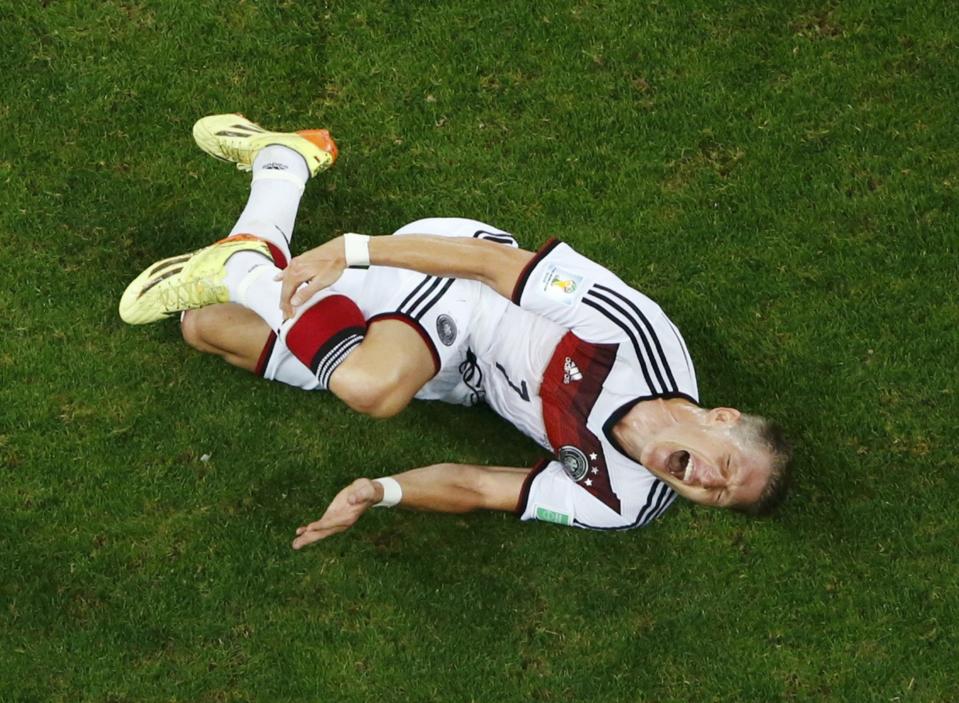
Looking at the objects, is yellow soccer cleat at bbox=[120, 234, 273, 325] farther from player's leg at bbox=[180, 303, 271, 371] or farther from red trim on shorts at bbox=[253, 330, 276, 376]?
red trim on shorts at bbox=[253, 330, 276, 376]

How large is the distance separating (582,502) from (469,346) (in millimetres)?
1017

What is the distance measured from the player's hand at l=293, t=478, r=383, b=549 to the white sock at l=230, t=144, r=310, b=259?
4.48ft

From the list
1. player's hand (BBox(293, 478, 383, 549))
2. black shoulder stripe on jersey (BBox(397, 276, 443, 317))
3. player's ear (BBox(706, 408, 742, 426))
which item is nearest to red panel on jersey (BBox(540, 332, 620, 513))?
player's ear (BBox(706, 408, 742, 426))

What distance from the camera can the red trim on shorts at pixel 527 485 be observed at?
21.0ft

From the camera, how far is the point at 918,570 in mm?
6734

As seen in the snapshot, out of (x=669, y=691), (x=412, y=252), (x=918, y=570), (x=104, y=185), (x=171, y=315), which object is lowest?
(x=669, y=691)

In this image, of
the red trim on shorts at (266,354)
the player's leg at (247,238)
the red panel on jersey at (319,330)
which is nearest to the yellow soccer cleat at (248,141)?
the player's leg at (247,238)

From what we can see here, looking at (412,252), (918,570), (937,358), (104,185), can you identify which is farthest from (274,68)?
(918,570)

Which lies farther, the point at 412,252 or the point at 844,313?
the point at 844,313

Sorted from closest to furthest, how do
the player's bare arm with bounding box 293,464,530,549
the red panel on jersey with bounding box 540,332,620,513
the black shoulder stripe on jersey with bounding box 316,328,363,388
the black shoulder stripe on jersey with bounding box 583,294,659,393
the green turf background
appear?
the black shoulder stripe on jersey with bounding box 583,294,659,393
the red panel on jersey with bounding box 540,332,620,513
the black shoulder stripe on jersey with bounding box 316,328,363,388
the player's bare arm with bounding box 293,464,530,549
the green turf background

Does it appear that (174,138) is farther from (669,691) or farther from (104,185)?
(669,691)

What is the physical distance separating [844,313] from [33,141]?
4894 mm

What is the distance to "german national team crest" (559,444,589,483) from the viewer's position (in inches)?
240

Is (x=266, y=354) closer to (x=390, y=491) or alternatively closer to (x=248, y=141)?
(x=390, y=491)
